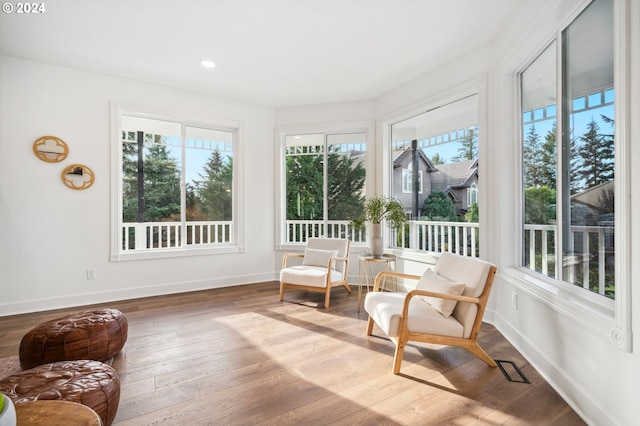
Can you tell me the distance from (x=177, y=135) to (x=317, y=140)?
218cm

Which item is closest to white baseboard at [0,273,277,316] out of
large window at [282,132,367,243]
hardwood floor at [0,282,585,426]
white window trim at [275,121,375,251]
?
hardwood floor at [0,282,585,426]

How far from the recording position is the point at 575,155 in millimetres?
2076

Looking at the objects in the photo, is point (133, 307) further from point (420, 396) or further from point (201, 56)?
point (420, 396)

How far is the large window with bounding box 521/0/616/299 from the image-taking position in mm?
1807

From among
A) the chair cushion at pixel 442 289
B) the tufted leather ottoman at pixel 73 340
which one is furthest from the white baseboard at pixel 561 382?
the tufted leather ottoman at pixel 73 340

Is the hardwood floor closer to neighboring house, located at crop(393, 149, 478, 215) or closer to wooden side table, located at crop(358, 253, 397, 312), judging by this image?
wooden side table, located at crop(358, 253, 397, 312)

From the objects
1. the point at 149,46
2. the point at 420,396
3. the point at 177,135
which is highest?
the point at 149,46

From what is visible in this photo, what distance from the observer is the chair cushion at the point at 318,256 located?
13.5 feet

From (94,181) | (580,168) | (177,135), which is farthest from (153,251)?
(580,168)

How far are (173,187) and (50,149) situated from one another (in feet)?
4.70

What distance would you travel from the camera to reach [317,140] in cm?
513

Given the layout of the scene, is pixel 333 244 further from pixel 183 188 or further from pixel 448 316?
pixel 183 188

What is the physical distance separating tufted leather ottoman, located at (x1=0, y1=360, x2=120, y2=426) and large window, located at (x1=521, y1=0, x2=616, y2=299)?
9.22 ft

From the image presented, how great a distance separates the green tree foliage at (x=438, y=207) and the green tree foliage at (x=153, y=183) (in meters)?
3.67
